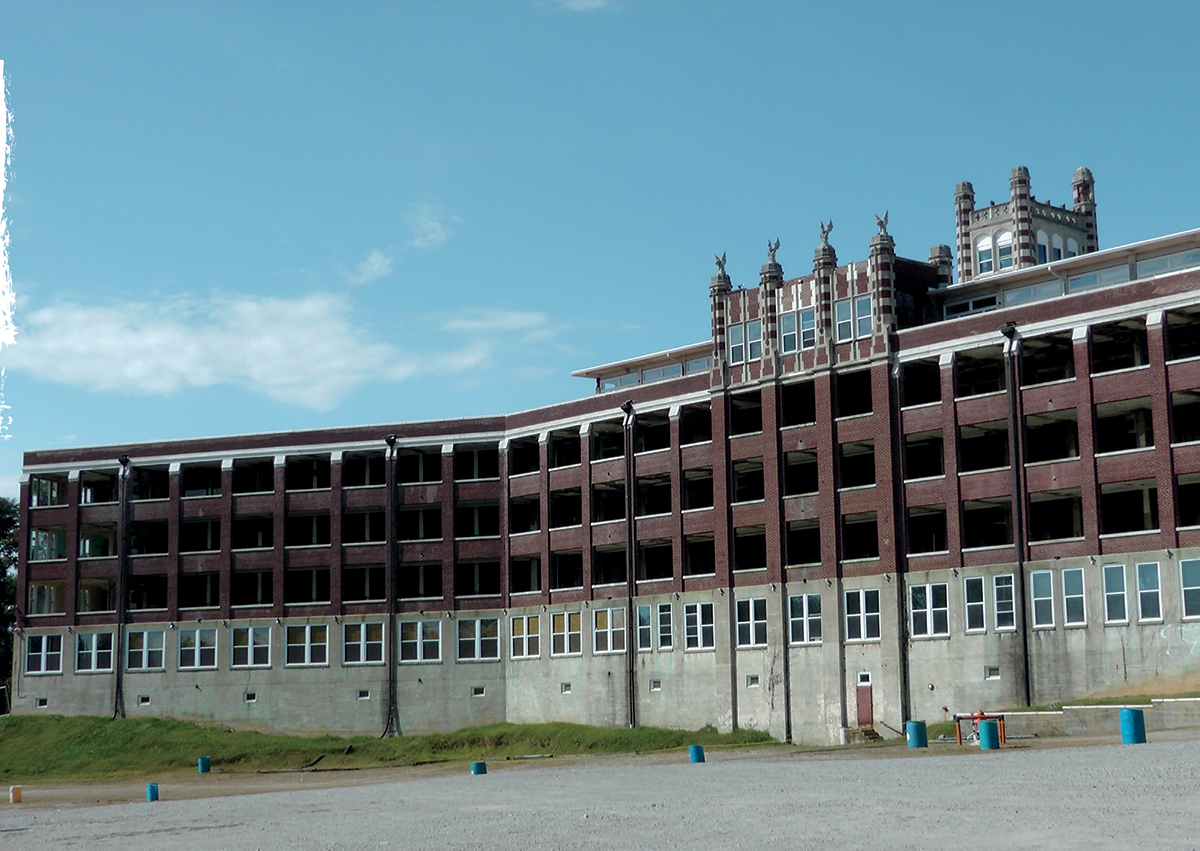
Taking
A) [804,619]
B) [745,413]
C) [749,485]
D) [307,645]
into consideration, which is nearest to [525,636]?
[307,645]

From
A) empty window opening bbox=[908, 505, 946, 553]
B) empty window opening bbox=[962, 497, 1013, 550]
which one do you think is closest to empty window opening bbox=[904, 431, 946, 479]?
empty window opening bbox=[908, 505, 946, 553]

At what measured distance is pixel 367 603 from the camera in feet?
266

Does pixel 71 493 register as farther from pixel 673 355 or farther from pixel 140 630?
pixel 673 355

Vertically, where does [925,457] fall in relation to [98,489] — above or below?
below

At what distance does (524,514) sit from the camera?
268ft

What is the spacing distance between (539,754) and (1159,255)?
3465 centimetres

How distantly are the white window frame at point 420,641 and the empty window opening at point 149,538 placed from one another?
50.9 ft

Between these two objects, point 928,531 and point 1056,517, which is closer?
point 1056,517

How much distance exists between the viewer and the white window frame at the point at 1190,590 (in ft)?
179

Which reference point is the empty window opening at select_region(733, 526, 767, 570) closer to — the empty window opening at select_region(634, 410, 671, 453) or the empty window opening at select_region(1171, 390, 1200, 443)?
the empty window opening at select_region(634, 410, 671, 453)

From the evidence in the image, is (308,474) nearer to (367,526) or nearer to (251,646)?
(367,526)

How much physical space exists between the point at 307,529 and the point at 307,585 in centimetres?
305

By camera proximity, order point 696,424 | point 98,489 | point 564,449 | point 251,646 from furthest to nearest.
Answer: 1. point 98,489
2. point 251,646
3. point 564,449
4. point 696,424

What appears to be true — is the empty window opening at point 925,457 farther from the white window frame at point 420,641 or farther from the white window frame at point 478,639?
the white window frame at point 420,641
